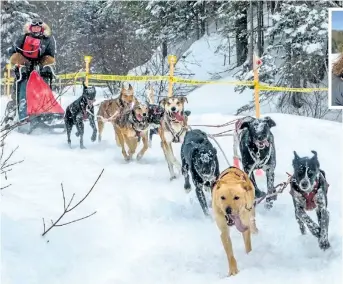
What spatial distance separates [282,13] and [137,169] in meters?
5.43

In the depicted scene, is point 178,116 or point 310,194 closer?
point 310,194

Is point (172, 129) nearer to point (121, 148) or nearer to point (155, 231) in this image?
point (121, 148)

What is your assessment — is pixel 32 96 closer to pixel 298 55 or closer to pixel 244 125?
pixel 244 125

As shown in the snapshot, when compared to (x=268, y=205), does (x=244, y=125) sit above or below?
above

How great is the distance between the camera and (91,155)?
24.1 ft

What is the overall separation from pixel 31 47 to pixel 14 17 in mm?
6402

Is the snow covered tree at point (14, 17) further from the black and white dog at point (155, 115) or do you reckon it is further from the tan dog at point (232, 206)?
the tan dog at point (232, 206)

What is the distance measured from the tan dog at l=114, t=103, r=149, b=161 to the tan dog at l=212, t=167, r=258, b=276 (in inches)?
123

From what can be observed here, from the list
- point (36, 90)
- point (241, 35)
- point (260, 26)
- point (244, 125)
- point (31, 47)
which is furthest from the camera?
point (241, 35)

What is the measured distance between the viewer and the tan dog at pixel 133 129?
6.78m

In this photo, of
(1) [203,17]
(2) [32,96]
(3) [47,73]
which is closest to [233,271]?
(2) [32,96]

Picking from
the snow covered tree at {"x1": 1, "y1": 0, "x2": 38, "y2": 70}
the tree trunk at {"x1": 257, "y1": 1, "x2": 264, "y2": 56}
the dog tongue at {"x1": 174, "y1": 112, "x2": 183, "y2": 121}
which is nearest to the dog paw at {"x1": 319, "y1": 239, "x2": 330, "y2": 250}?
the dog tongue at {"x1": 174, "y1": 112, "x2": 183, "y2": 121}

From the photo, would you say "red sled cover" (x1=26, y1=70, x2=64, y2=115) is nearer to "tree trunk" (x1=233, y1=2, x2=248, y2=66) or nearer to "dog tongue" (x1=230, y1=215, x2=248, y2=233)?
"dog tongue" (x1=230, y1=215, x2=248, y2=233)

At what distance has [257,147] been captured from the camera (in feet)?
16.4
